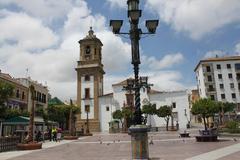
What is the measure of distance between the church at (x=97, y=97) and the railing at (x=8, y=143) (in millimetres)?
38415

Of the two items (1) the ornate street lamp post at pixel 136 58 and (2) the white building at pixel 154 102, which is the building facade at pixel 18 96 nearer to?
(2) the white building at pixel 154 102

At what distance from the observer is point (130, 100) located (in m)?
58.1

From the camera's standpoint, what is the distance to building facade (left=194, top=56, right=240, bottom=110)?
205ft

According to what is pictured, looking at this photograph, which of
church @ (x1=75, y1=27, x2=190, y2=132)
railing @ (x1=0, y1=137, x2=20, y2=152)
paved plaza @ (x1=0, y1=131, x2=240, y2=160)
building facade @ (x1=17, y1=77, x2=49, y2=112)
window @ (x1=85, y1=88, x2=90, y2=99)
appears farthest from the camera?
window @ (x1=85, y1=88, x2=90, y2=99)

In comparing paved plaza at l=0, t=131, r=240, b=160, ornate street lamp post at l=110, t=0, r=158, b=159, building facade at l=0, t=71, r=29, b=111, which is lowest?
paved plaza at l=0, t=131, r=240, b=160

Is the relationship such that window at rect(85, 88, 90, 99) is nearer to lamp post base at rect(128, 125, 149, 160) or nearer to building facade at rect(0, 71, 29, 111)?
building facade at rect(0, 71, 29, 111)

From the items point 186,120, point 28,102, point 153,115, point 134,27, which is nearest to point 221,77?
point 186,120

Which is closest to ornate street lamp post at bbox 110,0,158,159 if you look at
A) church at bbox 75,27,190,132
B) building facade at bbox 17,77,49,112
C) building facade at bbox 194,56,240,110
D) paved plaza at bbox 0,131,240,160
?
paved plaza at bbox 0,131,240,160

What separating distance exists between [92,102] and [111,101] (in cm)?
408

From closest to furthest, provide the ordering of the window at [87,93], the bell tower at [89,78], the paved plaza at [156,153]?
1. the paved plaza at [156,153]
2. the bell tower at [89,78]
3. the window at [87,93]

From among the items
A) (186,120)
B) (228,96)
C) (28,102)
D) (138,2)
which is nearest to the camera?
(138,2)

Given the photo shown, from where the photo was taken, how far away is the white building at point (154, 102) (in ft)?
188

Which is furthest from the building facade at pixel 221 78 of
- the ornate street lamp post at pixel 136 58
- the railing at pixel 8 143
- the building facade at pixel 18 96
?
the ornate street lamp post at pixel 136 58

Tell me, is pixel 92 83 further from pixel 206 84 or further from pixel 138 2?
pixel 138 2
